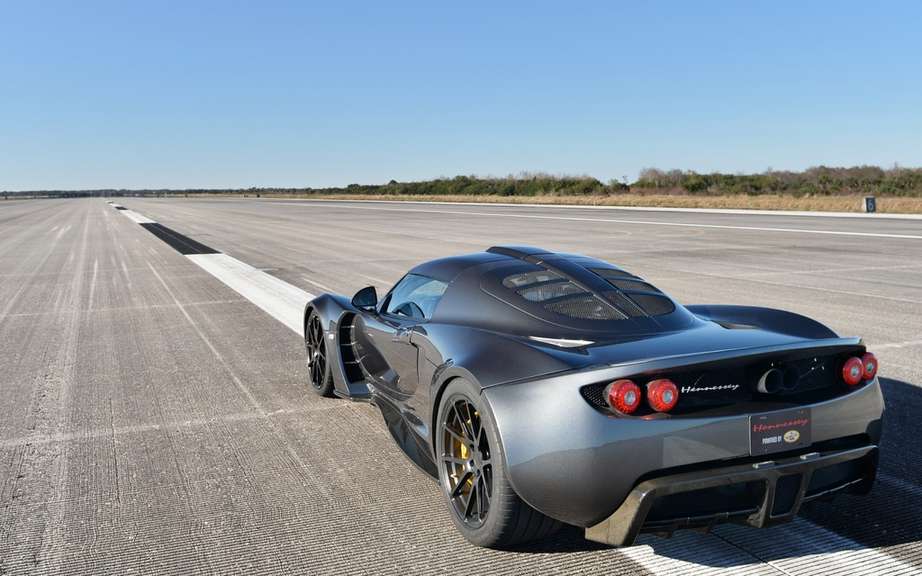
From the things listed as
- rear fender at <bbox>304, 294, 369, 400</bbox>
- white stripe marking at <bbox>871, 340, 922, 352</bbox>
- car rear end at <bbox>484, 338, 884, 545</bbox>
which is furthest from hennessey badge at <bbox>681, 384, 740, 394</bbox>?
white stripe marking at <bbox>871, 340, 922, 352</bbox>

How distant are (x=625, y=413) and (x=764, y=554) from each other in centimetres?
101

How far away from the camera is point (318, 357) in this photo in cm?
616

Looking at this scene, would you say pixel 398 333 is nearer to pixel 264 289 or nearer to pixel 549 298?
pixel 549 298

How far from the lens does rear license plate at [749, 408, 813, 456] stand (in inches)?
120

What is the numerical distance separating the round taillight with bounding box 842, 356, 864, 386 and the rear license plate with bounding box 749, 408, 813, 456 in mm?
356

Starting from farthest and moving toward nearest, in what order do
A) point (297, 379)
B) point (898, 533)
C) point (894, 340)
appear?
point (894, 340) < point (297, 379) < point (898, 533)

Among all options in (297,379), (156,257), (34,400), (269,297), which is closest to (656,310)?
(297,379)

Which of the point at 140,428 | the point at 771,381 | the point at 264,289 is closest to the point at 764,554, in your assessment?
the point at 771,381

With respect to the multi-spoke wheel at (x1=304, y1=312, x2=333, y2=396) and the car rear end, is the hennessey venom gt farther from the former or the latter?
the multi-spoke wheel at (x1=304, y1=312, x2=333, y2=396)

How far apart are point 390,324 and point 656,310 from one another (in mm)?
1585

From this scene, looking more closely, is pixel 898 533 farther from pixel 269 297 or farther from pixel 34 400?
pixel 269 297

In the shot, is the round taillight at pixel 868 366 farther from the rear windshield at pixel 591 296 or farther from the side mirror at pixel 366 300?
the side mirror at pixel 366 300

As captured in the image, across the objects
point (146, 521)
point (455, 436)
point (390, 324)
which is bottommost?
point (146, 521)

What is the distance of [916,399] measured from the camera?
223 inches
